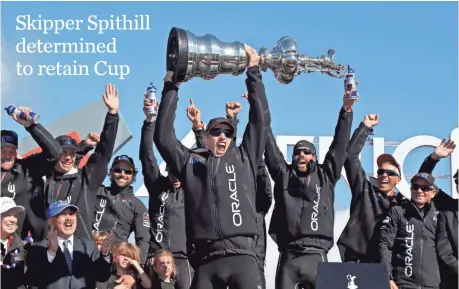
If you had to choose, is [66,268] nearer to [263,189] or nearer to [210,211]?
[210,211]

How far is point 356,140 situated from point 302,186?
1006mm

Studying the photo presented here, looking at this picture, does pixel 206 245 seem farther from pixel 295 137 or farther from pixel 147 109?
pixel 295 137

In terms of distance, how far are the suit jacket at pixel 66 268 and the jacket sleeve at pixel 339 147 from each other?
2711 mm

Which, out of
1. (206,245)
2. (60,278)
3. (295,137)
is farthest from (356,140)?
(295,137)

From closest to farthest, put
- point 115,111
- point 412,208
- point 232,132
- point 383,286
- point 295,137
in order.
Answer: point 383,286
point 232,132
point 115,111
point 412,208
point 295,137

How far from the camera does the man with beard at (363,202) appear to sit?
1012 cm

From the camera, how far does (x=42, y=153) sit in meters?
9.40

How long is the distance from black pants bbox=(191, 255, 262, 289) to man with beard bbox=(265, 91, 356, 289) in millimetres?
1523

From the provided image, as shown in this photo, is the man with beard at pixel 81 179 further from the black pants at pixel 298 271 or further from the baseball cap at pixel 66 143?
the black pants at pixel 298 271

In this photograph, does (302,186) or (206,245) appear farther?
(302,186)

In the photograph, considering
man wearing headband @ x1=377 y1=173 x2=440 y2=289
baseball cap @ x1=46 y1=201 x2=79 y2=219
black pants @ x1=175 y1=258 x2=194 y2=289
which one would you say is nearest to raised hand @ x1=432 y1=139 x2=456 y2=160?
man wearing headband @ x1=377 y1=173 x2=440 y2=289

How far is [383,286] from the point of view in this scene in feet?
25.0

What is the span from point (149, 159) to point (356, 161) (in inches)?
90.3

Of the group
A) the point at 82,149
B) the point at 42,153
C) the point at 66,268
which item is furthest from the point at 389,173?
the point at 66,268
